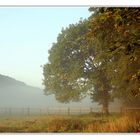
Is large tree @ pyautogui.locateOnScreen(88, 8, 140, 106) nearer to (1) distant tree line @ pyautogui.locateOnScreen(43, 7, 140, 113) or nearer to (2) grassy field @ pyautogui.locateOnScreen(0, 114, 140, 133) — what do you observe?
(1) distant tree line @ pyautogui.locateOnScreen(43, 7, 140, 113)

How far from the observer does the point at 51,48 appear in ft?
11.4

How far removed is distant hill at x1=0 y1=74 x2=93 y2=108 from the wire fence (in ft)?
0.11

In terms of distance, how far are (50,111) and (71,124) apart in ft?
0.70

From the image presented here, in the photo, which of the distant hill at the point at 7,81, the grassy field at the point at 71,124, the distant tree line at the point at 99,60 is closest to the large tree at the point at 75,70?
the distant tree line at the point at 99,60

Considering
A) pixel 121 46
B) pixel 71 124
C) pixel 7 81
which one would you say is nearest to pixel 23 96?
pixel 7 81

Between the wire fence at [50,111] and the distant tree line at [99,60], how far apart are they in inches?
3.1

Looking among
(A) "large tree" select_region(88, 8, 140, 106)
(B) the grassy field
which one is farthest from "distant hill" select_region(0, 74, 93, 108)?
(A) "large tree" select_region(88, 8, 140, 106)

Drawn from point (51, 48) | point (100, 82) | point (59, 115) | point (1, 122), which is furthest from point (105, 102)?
point (1, 122)

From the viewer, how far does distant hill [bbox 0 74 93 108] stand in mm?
3416

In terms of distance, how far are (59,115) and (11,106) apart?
1.35ft

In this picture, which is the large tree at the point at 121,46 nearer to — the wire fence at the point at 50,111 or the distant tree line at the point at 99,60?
the distant tree line at the point at 99,60

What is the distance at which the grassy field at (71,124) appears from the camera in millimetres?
3428

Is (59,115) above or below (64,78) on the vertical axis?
below
